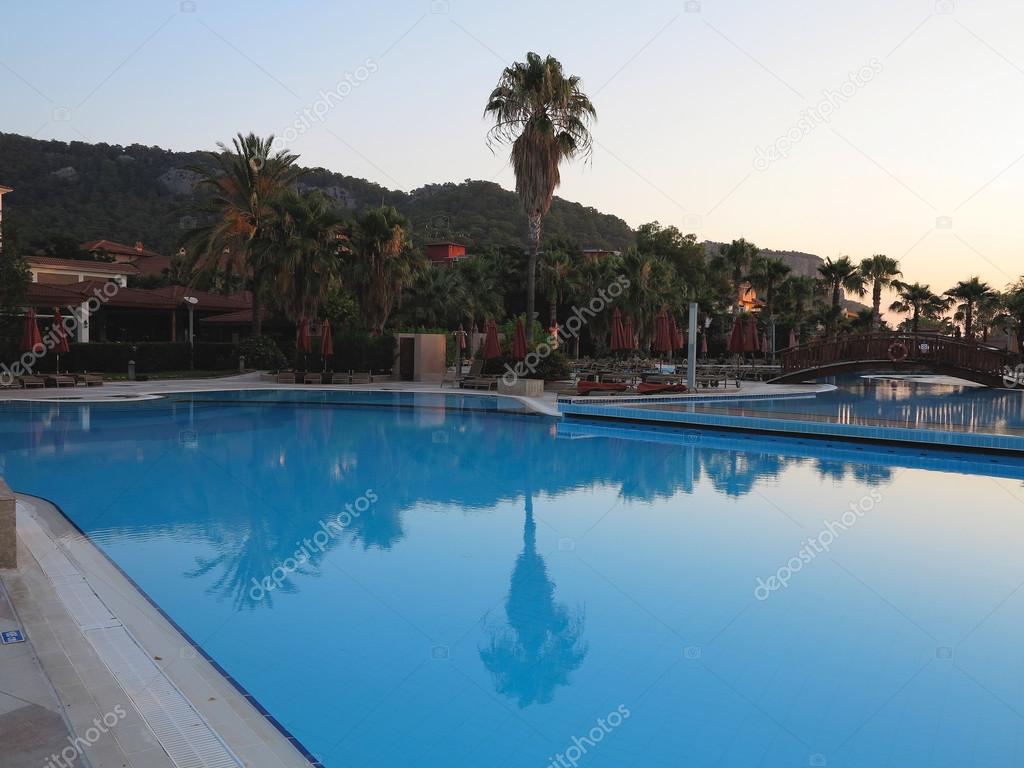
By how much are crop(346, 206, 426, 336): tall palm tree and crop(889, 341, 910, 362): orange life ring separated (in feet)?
58.1

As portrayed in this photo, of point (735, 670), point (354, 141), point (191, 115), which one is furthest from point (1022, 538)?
point (191, 115)

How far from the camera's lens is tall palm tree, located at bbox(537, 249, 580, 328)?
131ft

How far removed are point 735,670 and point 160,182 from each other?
6306 centimetres

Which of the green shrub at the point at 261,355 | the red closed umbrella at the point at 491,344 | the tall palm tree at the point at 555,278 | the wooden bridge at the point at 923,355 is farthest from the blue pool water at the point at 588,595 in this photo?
the tall palm tree at the point at 555,278

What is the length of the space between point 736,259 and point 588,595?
44.2 m

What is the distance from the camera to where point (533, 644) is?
17.9 ft

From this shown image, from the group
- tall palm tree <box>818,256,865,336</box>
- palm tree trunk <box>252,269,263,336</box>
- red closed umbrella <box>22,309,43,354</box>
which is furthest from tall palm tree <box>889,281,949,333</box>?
red closed umbrella <box>22,309,43,354</box>

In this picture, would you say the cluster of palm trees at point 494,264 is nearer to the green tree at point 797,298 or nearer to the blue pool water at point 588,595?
the green tree at point 797,298

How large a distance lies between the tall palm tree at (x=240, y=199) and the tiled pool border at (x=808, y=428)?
674 inches

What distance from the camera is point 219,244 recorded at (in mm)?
30500

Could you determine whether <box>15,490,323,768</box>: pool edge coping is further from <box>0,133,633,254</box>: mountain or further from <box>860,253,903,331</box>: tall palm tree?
<box>860,253,903,331</box>: tall palm tree

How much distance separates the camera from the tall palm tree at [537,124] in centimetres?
2453

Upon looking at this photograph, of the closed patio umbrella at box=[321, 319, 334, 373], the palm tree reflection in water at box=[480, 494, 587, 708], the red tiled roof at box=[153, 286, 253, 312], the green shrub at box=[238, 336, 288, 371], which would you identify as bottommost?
the palm tree reflection in water at box=[480, 494, 587, 708]

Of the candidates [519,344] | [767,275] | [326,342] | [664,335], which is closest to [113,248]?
[326,342]
